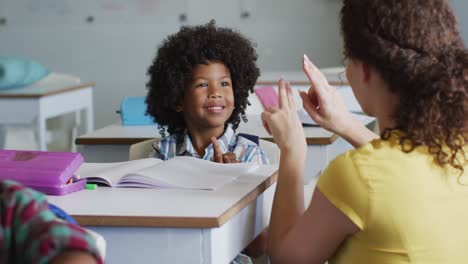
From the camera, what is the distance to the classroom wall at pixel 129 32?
6.54 metres

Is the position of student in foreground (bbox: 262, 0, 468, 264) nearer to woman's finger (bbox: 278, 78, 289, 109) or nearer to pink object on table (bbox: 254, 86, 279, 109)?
woman's finger (bbox: 278, 78, 289, 109)

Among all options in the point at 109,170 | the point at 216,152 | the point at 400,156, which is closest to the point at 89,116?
the point at 216,152

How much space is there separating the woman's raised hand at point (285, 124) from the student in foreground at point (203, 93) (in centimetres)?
61

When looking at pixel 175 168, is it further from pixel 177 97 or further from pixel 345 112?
pixel 177 97

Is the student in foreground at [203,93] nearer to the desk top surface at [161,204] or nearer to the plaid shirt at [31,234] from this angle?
the desk top surface at [161,204]

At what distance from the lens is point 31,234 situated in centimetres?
98

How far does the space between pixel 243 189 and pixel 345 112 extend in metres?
0.26

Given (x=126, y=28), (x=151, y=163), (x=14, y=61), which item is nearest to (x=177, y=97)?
(x=151, y=163)

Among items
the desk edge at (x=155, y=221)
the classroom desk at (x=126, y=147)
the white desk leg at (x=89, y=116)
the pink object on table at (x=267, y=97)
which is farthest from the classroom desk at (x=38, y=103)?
the desk edge at (x=155, y=221)

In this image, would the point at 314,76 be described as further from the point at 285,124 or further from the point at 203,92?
the point at 203,92

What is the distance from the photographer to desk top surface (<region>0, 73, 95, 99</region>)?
444cm

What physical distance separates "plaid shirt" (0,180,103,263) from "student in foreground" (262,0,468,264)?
2.05 feet

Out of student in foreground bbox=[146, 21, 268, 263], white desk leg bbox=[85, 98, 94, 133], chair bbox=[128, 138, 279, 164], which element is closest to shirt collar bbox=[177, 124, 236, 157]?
student in foreground bbox=[146, 21, 268, 263]

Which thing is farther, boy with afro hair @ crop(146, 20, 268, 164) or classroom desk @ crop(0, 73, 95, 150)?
classroom desk @ crop(0, 73, 95, 150)
